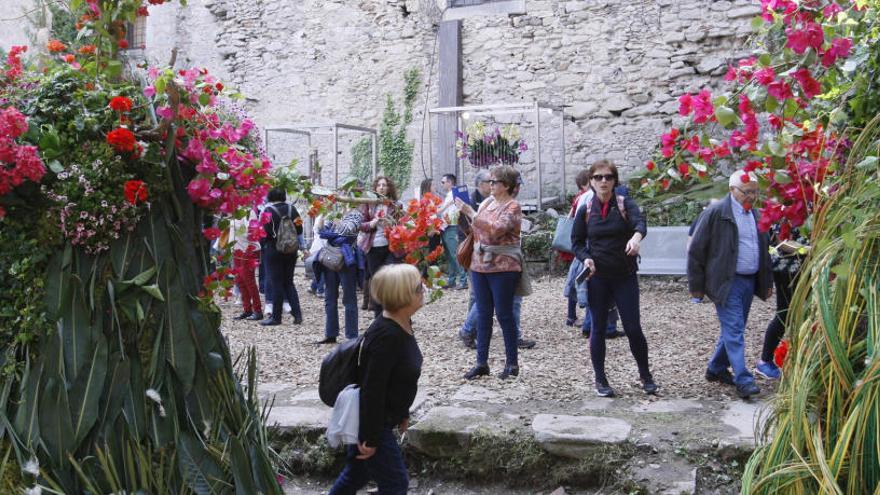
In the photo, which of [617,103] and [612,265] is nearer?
[612,265]

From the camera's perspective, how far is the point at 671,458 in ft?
14.1

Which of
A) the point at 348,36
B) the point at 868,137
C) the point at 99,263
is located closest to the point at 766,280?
the point at 868,137

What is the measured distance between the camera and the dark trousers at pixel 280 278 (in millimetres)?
9156

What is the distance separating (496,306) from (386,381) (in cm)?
267

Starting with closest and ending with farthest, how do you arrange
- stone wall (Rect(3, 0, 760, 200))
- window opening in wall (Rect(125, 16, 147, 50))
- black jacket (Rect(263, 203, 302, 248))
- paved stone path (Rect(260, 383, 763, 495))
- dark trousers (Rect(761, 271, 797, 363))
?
paved stone path (Rect(260, 383, 763, 495)), dark trousers (Rect(761, 271, 797, 363)), black jacket (Rect(263, 203, 302, 248)), stone wall (Rect(3, 0, 760, 200)), window opening in wall (Rect(125, 16, 147, 50))

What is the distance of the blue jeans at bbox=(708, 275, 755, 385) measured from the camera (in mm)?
5367

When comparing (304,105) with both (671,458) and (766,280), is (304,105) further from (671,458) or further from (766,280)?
(671,458)

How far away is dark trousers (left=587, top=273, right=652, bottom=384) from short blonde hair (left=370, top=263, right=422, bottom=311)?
86.4 inches

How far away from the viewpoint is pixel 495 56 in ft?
44.8

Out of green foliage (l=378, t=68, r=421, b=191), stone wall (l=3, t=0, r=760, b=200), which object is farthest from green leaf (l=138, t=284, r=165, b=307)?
green foliage (l=378, t=68, r=421, b=191)

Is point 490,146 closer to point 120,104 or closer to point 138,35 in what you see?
point 138,35

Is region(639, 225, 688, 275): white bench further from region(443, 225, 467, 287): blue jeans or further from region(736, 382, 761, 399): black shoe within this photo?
region(736, 382, 761, 399): black shoe

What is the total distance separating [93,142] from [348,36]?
12237 mm

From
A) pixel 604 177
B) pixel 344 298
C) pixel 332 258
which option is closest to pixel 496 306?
pixel 604 177
